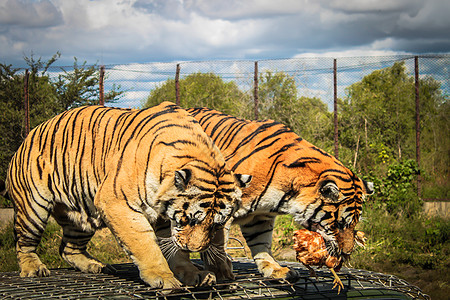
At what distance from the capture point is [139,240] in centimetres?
371

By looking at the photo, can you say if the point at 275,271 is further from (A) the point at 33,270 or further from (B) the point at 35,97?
(B) the point at 35,97

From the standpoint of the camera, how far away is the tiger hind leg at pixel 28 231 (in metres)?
4.73

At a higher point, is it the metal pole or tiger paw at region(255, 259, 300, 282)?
the metal pole

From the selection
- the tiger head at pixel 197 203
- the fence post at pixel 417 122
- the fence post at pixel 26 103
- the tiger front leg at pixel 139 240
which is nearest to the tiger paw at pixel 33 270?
the tiger front leg at pixel 139 240

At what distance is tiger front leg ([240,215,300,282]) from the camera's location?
14.5 feet

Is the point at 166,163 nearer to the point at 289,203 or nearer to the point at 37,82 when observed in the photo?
the point at 289,203

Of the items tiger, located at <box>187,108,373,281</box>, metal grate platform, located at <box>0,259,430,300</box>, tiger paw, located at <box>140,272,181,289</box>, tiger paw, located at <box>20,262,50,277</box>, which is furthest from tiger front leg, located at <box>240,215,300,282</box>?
tiger paw, located at <box>20,262,50,277</box>

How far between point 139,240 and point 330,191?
1.60 m

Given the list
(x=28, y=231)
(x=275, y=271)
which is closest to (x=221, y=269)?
(x=275, y=271)

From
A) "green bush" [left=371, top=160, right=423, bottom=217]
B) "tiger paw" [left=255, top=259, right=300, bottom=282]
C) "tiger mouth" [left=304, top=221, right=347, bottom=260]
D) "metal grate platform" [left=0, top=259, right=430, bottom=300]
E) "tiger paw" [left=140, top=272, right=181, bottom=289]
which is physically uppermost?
"tiger mouth" [left=304, top=221, right=347, bottom=260]

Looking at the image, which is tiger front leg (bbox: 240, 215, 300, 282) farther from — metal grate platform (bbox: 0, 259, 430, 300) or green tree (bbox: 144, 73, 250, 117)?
green tree (bbox: 144, 73, 250, 117)

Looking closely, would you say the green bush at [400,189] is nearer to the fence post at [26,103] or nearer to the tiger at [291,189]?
the tiger at [291,189]

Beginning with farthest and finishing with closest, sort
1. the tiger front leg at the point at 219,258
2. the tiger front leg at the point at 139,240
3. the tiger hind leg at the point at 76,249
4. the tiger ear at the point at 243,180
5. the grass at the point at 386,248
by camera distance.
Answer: the grass at the point at 386,248
the tiger hind leg at the point at 76,249
the tiger front leg at the point at 219,258
the tiger ear at the point at 243,180
the tiger front leg at the point at 139,240

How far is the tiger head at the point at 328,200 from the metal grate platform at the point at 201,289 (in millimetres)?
347
